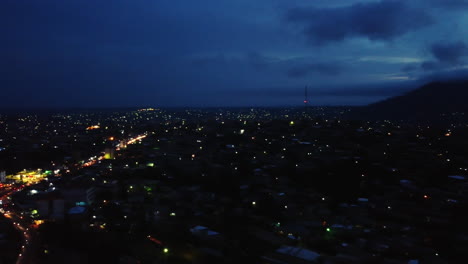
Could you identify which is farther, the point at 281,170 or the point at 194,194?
the point at 281,170

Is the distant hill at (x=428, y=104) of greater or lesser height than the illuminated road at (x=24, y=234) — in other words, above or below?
above

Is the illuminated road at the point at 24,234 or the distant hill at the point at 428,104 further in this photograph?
the distant hill at the point at 428,104

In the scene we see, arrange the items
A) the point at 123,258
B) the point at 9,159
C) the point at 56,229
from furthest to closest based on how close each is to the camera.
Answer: the point at 9,159, the point at 56,229, the point at 123,258

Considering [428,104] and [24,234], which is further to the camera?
[428,104]

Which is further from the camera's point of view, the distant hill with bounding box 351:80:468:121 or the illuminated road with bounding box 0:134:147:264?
the distant hill with bounding box 351:80:468:121

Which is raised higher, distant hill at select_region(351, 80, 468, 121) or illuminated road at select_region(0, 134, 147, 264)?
distant hill at select_region(351, 80, 468, 121)

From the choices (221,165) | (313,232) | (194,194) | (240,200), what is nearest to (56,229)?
(194,194)

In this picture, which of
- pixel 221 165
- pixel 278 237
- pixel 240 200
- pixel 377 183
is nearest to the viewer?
pixel 278 237

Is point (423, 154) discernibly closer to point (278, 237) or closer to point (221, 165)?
point (221, 165)
